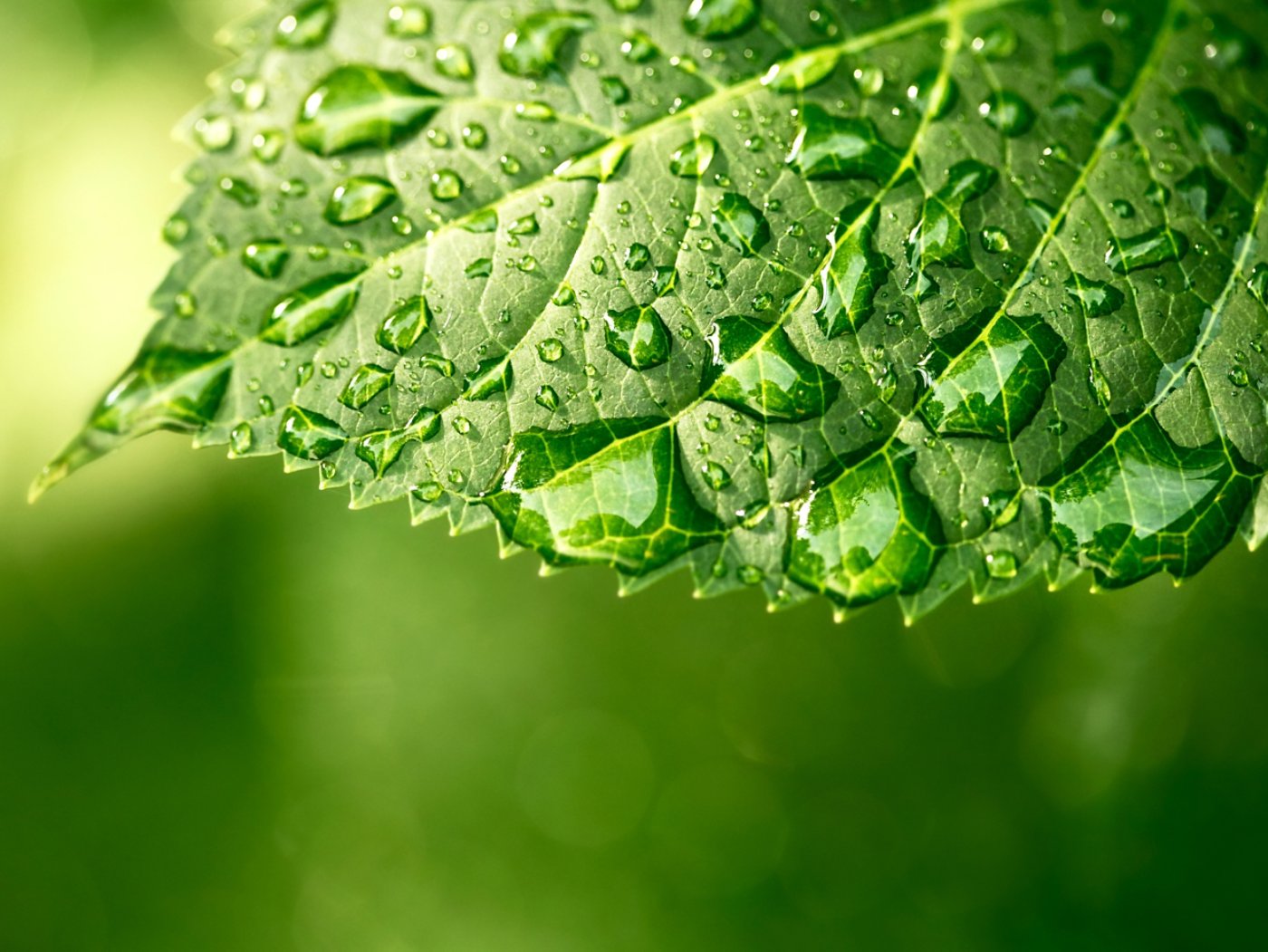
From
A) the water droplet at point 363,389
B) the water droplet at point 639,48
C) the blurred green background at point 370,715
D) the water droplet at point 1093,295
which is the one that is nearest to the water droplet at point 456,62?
the water droplet at point 639,48

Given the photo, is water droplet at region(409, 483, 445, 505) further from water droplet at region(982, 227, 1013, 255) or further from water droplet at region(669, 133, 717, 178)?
water droplet at region(982, 227, 1013, 255)

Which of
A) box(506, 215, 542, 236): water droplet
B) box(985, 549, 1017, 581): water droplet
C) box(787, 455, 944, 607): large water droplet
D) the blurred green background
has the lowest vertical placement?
the blurred green background

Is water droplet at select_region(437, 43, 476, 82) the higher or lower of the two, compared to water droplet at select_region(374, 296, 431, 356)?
higher

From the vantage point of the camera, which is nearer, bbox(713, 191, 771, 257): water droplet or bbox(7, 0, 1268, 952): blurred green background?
bbox(713, 191, 771, 257): water droplet

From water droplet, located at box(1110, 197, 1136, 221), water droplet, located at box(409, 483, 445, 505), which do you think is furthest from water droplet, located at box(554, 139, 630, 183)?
water droplet, located at box(1110, 197, 1136, 221)

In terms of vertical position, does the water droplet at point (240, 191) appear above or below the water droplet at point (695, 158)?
above

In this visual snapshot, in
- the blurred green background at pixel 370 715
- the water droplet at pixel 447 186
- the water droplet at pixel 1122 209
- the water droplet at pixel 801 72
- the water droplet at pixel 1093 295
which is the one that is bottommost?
the blurred green background at pixel 370 715

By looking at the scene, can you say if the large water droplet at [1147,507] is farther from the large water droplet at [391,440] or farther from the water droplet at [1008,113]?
the large water droplet at [391,440]
